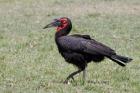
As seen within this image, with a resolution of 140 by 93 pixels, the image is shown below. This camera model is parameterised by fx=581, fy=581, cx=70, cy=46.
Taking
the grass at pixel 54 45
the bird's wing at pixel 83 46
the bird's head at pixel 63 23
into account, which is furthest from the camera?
the bird's head at pixel 63 23

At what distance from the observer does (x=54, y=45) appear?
1302cm

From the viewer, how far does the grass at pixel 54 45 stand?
28.1ft

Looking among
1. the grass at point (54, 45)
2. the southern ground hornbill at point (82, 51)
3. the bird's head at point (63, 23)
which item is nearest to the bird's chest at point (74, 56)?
the southern ground hornbill at point (82, 51)

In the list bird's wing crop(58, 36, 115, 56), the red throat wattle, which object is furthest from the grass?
the red throat wattle

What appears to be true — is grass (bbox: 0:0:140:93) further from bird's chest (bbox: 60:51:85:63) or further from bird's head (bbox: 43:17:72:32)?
bird's head (bbox: 43:17:72:32)

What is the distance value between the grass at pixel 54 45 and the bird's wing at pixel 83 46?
0.48 meters

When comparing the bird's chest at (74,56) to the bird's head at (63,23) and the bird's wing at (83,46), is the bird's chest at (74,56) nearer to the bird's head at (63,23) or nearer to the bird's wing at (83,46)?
the bird's wing at (83,46)

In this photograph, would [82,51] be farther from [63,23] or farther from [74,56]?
[63,23]

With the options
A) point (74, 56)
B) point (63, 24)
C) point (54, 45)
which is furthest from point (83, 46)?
point (54, 45)

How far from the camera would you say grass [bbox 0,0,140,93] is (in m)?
8.56

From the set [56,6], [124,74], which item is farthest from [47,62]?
[56,6]

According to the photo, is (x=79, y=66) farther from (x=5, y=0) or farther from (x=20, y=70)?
(x=5, y=0)

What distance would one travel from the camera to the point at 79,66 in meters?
8.93

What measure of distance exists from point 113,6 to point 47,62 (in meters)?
11.0
